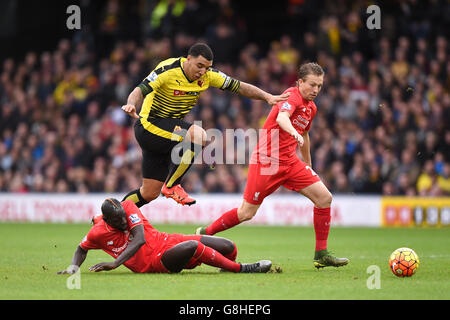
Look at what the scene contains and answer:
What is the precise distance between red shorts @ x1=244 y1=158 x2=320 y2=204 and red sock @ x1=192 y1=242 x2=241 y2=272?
1.26 meters

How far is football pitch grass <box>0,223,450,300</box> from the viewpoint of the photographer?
23.6 feet

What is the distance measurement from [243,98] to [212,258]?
12843 millimetres

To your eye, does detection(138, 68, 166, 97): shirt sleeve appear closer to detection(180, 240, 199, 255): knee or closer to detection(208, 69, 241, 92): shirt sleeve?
detection(208, 69, 241, 92): shirt sleeve

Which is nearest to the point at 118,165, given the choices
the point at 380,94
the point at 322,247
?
the point at 380,94

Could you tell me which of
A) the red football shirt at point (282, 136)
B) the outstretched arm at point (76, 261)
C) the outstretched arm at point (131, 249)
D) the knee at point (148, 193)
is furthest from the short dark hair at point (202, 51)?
the outstretched arm at point (76, 261)

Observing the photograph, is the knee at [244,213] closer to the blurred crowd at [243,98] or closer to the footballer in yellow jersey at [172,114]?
the footballer in yellow jersey at [172,114]

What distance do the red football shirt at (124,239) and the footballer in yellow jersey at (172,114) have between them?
143 cm

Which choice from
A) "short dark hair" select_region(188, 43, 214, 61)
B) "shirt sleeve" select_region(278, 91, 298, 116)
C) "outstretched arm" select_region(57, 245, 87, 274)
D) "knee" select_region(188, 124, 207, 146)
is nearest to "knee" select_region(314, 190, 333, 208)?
"shirt sleeve" select_region(278, 91, 298, 116)

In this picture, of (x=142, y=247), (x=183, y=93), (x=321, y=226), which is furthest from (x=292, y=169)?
(x=142, y=247)

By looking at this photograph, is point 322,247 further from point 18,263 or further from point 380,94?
point 380,94

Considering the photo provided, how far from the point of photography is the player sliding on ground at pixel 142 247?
8336 mm

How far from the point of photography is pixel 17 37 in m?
24.8

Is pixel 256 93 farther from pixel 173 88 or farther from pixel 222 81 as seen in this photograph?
pixel 173 88
